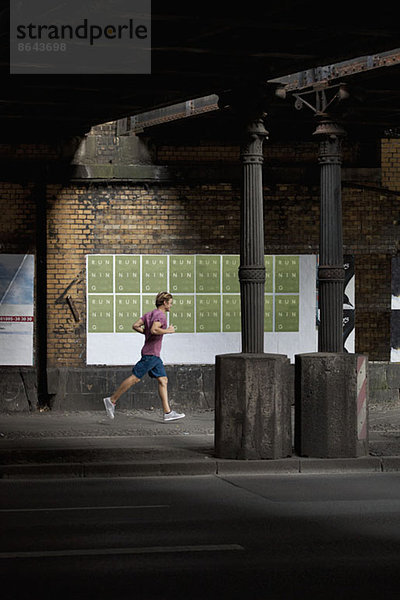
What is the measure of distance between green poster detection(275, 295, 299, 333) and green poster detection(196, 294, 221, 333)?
96cm

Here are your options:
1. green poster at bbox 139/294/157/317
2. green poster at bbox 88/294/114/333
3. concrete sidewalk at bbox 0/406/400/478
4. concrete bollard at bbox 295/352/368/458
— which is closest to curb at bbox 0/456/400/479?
concrete sidewalk at bbox 0/406/400/478

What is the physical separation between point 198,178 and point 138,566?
12.1 meters

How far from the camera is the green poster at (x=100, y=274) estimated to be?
19.4 m

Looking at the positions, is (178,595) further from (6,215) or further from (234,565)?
(6,215)

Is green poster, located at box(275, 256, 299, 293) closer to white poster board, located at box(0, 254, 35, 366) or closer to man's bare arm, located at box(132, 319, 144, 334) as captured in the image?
man's bare arm, located at box(132, 319, 144, 334)

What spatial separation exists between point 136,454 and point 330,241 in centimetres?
381

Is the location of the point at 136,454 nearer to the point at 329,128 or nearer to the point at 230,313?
the point at 329,128

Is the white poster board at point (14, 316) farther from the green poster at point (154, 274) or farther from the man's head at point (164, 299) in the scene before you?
the man's head at point (164, 299)

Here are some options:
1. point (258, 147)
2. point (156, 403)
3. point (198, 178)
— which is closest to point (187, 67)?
point (258, 147)

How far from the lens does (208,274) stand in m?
19.8

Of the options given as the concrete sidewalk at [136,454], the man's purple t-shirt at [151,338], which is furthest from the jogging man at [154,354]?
the concrete sidewalk at [136,454]

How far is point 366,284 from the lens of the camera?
66.4ft

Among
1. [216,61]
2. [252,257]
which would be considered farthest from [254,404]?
[216,61]

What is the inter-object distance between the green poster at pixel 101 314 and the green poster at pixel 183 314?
3.16 ft
